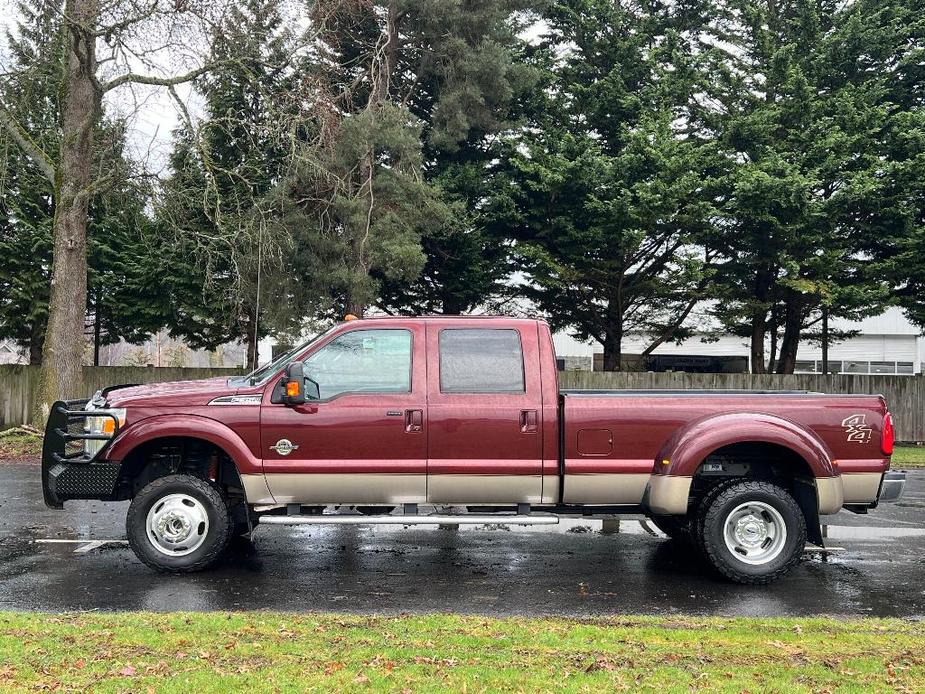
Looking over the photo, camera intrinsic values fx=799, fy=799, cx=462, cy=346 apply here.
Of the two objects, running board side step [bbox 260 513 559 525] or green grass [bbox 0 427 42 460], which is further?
green grass [bbox 0 427 42 460]

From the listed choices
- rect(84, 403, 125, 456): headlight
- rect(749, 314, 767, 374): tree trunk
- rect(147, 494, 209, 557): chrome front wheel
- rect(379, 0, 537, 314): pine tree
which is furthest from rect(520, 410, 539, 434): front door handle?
rect(749, 314, 767, 374): tree trunk

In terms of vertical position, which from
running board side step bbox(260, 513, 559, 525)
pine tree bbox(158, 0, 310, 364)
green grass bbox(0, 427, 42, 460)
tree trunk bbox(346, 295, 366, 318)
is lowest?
green grass bbox(0, 427, 42, 460)

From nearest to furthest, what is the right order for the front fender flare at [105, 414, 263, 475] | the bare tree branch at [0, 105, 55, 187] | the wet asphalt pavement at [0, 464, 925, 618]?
the wet asphalt pavement at [0, 464, 925, 618] < the front fender flare at [105, 414, 263, 475] < the bare tree branch at [0, 105, 55, 187]

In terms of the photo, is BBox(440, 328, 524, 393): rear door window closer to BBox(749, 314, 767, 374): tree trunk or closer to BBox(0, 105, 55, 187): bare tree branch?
BBox(0, 105, 55, 187): bare tree branch

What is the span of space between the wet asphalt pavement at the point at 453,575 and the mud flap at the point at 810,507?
1.32 feet

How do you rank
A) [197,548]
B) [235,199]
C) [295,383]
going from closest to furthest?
[295,383], [197,548], [235,199]

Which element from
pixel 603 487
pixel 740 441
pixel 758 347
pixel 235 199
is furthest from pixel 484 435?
pixel 758 347

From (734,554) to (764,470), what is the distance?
34.7 inches

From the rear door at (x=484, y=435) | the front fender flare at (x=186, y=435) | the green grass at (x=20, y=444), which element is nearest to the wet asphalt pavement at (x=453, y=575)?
the rear door at (x=484, y=435)

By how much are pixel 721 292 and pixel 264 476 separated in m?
15.6

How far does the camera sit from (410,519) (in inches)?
261

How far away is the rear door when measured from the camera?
22.2 ft

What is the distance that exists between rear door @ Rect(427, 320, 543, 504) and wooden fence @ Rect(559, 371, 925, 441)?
44.8 feet

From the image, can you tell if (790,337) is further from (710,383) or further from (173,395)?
(173,395)
